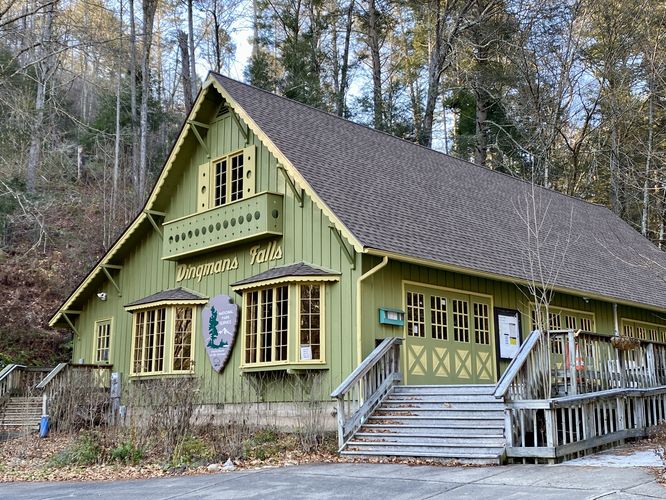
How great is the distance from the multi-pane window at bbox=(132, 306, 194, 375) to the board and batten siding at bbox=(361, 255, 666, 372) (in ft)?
17.3

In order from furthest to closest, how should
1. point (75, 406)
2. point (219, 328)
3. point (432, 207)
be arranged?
point (432, 207) < point (219, 328) < point (75, 406)

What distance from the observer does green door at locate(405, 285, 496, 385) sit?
1516 centimetres

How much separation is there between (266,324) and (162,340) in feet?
13.0

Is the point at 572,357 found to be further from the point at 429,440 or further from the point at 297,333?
the point at 297,333

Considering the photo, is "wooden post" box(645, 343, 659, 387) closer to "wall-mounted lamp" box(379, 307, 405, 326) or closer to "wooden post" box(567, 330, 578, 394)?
"wooden post" box(567, 330, 578, 394)

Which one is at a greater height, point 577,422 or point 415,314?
point 415,314

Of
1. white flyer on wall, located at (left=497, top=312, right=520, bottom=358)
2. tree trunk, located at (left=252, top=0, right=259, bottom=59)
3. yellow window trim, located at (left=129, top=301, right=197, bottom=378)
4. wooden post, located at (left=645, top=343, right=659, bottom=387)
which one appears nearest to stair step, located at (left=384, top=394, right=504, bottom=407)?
wooden post, located at (left=645, top=343, right=659, bottom=387)

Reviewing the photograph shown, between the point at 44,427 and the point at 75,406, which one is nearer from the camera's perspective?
the point at 75,406

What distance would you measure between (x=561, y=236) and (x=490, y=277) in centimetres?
695

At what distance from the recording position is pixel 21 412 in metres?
19.1

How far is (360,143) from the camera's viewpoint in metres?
20.0

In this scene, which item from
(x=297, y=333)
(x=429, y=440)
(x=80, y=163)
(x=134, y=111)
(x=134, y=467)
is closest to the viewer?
(x=429, y=440)

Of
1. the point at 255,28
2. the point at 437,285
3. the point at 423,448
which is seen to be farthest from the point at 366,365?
the point at 255,28

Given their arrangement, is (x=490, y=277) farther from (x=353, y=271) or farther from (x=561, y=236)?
(x=561, y=236)
